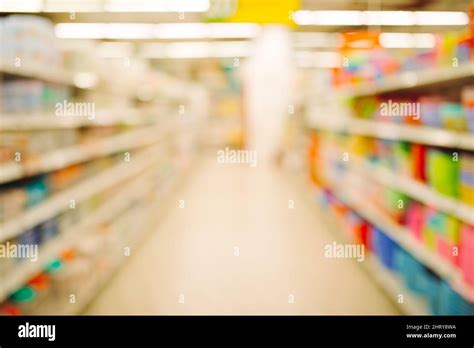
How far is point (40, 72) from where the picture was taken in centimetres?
239

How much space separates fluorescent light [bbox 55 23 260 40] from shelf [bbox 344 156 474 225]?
531 cm

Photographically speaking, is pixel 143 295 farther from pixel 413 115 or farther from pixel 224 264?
pixel 413 115

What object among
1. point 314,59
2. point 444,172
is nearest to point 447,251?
point 444,172

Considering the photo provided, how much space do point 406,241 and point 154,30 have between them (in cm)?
733

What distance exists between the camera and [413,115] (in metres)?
2.84

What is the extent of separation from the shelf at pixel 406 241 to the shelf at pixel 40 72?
234 cm

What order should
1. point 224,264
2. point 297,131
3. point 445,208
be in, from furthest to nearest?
point 297,131 → point 224,264 → point 445,208

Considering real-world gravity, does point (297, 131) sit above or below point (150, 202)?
above

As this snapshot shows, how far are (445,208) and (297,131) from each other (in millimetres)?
5968

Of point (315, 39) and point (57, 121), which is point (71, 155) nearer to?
point (57, 121)
